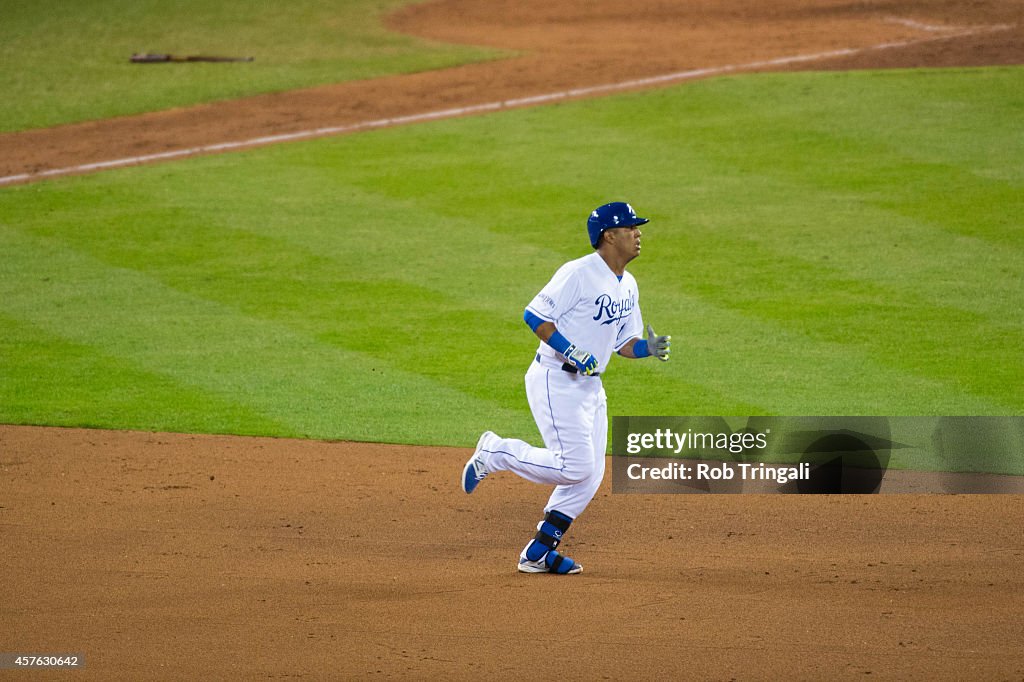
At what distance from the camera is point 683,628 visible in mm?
5789

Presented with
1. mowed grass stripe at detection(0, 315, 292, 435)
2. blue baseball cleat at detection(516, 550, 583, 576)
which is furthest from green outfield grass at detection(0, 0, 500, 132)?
blue baseball cleat at detection(516, 550, 583, 576)

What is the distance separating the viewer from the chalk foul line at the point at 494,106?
55.9ft

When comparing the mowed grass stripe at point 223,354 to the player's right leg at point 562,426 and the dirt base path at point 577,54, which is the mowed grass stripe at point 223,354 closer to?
the player's right leg at point 562,426

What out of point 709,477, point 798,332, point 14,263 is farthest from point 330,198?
point 709,477

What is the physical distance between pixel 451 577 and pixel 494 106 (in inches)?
531

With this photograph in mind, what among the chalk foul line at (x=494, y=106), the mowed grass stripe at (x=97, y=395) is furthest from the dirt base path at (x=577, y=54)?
the mowed grass stripe at (x=97, y=395)

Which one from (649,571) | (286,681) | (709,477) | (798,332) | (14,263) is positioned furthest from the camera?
(14,263)

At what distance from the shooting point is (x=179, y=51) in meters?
23.6

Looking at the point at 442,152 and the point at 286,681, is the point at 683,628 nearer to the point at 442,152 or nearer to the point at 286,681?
the point at 286,681

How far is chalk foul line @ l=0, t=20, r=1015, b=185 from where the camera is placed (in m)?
17.0

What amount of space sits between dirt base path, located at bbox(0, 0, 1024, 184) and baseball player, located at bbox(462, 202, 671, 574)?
12.1 meters

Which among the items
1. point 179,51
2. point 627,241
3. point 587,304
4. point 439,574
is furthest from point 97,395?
point 179,51

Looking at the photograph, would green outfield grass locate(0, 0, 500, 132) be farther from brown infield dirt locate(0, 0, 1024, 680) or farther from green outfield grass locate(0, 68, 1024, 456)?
brown infield dirt locate(0, 0, 1024, 680)

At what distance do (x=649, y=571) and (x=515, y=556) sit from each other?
814 millimetres
